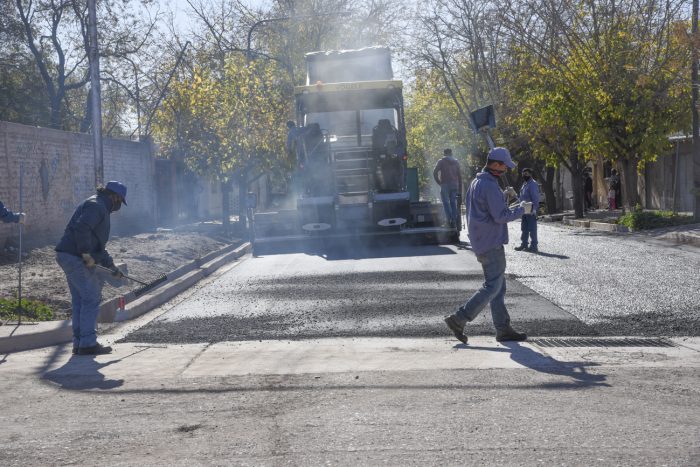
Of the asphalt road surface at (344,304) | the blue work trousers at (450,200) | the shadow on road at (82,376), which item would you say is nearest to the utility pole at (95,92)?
the asphalt road surface at (344,304)

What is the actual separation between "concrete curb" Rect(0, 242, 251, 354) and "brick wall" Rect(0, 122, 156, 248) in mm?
3829

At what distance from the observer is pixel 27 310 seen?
36.7ft

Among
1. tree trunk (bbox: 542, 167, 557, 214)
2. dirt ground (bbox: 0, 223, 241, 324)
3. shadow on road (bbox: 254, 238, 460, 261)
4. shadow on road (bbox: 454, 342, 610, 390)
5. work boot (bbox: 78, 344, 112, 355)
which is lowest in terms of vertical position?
shadow on road (bbox: 454, 342, 610, 390)

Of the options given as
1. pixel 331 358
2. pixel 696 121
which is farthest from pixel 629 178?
pixel 331 358

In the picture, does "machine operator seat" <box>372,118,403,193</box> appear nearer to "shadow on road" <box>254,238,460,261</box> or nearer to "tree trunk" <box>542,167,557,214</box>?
"shadow on road" <box>254,238,460,261</box>

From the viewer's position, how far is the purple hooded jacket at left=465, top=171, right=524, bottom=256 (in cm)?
859

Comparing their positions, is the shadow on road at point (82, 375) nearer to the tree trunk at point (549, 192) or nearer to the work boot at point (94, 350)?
the work boot at point (94, 350)

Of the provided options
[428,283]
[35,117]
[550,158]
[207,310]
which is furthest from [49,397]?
[35,117]

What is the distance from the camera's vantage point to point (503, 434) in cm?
547

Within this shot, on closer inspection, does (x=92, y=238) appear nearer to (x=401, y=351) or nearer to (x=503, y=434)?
(x=401, y=351)

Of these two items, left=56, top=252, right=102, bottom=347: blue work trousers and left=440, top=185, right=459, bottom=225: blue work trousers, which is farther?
left=440, top=185, right=459, bottom=225: blue work trousers

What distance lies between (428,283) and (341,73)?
1031 cm

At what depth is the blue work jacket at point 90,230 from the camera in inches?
355

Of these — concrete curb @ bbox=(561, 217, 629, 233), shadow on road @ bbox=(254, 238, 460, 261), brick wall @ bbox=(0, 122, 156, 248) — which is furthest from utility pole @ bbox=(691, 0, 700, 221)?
brick wall @ bbox=(0, 122, 156, 248)
